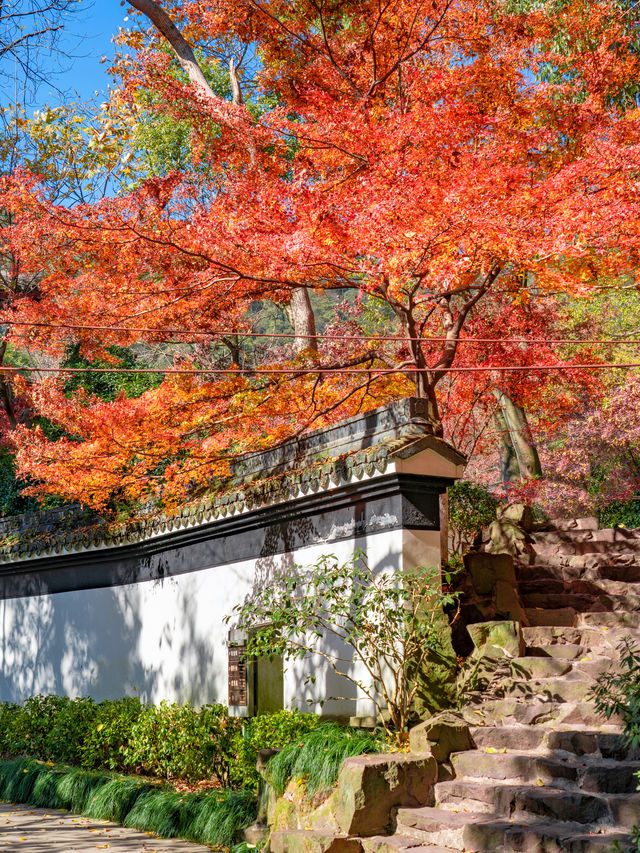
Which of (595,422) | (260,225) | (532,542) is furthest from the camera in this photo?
(595,422)

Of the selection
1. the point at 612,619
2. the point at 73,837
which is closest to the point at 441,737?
the point at 612,619

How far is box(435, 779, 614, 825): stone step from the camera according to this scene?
5668 millimetres

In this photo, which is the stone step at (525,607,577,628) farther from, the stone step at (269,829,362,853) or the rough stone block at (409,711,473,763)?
the stone step at (269,829,362,853)

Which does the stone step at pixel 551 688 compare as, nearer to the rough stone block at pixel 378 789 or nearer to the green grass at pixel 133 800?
the rough stone block at pixel 378 789

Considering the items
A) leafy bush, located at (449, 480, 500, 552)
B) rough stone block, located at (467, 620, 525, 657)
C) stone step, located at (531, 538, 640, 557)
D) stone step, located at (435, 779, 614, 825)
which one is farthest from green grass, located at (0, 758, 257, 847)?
stone step, located at (531, 538, 640, 557)

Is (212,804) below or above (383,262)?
below

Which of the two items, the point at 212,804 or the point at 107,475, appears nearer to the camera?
the point at 212,804

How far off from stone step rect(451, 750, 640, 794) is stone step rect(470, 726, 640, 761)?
0.30 ft

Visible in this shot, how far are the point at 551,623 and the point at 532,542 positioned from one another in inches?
114

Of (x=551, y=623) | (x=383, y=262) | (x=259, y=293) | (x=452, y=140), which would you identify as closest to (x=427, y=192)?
(x=383, y=262)

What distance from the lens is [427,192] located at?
8.66m

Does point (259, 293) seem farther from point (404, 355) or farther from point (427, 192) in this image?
point (427, 192)

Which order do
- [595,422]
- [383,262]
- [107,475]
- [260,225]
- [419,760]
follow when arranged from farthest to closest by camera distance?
1. [595,422]
2. [107,475]
3. [260,225]
4. [383,262]
5. [419,760]

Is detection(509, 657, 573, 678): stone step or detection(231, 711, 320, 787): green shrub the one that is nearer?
detection(509, 657, 573, 678): stone step
